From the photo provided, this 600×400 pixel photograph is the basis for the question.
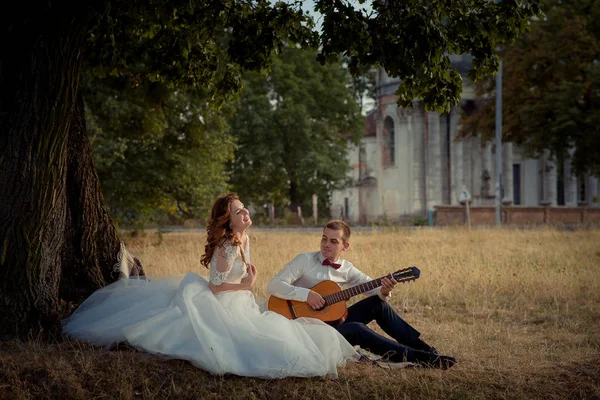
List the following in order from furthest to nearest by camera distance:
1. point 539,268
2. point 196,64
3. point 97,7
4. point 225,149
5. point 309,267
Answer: point 225,149 → point 539,268 → point 196,64 → point 97,7 → point 309,267

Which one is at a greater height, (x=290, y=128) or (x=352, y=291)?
(x=290, y=128)

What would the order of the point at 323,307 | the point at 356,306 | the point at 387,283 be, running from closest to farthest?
the point at 387,283, the point at 323,307, the point at 356,306

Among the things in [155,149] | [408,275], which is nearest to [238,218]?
[408,275]

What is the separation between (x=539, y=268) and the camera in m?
13.9

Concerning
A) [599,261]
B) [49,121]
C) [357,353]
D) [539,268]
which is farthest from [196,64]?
[599,261]

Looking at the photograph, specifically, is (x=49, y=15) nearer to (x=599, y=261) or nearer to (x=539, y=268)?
(x=539, y=268)

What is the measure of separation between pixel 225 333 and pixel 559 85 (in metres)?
25.8

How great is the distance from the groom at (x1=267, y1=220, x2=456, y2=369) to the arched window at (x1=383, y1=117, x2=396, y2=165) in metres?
45.7

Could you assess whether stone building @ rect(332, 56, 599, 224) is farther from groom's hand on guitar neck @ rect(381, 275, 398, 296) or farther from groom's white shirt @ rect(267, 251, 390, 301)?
groom's hand on guitar neck @ rect(381, 275, 398, 296)

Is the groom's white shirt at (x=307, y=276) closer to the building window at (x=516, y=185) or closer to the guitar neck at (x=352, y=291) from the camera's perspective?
the guitar neck at (x=352, y=291)

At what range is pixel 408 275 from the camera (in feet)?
20.8

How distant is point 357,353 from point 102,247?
11.7 feet

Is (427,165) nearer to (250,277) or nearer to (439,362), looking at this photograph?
(439,362)

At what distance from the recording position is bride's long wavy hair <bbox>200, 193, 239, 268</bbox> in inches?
261
